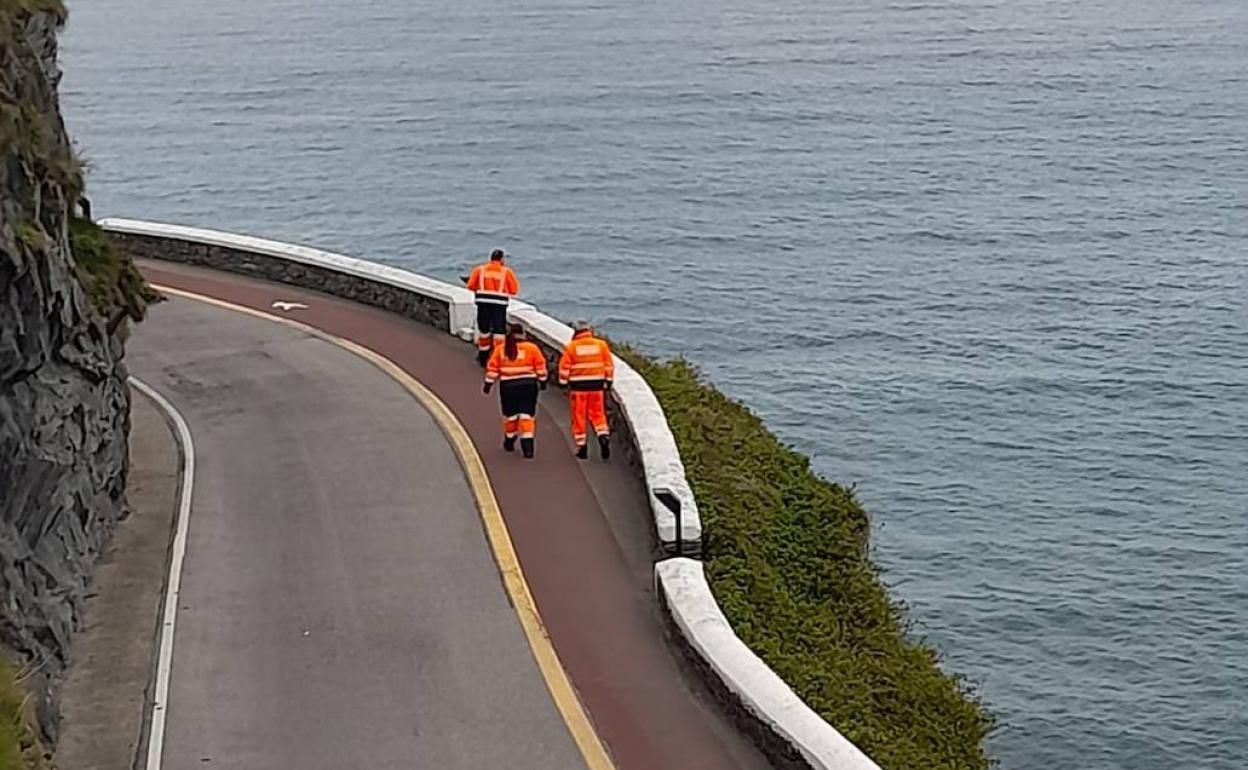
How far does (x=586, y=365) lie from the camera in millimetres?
19219

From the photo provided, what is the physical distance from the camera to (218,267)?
105 ft

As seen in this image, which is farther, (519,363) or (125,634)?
(519,363)

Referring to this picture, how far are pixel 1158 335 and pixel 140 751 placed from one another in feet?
113

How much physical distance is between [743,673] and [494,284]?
10033mm

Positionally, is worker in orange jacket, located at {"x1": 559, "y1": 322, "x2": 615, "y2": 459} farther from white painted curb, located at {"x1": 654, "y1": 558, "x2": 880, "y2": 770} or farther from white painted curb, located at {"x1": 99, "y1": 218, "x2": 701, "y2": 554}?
white painted curb, located at {"x1": 654, "y1": 558, "x2": 880, "y2": 770}

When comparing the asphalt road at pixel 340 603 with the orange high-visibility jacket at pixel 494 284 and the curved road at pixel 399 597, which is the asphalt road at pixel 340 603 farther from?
the orange high-visibility jacket at pixel 494 284

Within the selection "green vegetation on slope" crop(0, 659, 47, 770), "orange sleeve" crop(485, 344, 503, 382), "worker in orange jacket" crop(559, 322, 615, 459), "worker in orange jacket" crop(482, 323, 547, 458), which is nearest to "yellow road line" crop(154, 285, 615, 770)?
"worker in orange jacket" crop(482, 323, 547, 458)

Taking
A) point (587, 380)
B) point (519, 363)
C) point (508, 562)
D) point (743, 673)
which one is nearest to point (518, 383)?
point (519, 363)

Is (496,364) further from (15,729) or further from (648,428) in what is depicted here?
(15,729)

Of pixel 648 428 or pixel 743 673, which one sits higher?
pixel 648 428

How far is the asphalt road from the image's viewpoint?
1416cm

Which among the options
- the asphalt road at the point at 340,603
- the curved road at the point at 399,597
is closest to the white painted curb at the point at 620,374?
the curved road at the point at 399,597

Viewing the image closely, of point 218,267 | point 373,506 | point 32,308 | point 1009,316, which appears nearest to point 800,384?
point 1009,316

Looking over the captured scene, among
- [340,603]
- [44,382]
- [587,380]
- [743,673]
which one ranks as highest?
[44,382]
